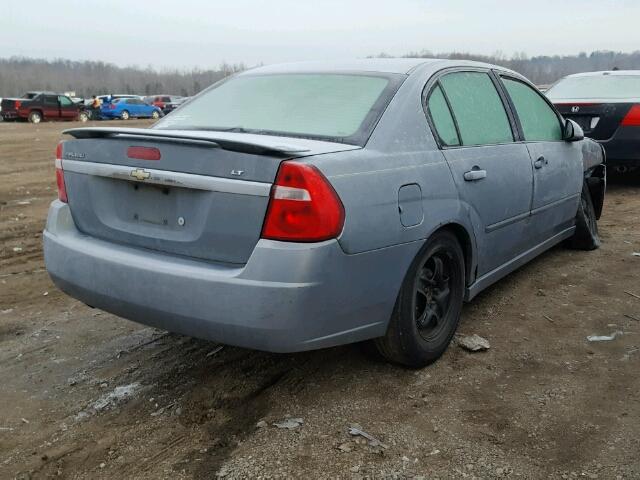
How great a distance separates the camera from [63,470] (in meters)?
2.43

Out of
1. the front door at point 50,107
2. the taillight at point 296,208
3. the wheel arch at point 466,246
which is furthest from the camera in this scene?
the front door at point 50,107

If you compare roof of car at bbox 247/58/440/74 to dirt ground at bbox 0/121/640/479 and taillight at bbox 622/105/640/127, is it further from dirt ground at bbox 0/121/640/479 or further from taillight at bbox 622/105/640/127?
taillight at bbox 622/105/640/127

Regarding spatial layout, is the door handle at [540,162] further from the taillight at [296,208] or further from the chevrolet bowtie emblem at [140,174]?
the chevrolet bowtie emblem at [140,174]

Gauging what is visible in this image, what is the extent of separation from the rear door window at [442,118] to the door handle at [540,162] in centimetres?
102

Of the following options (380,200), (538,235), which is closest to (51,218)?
(380,200)

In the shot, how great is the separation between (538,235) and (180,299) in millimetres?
2781

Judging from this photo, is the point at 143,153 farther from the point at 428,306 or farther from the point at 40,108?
the point at 40,108

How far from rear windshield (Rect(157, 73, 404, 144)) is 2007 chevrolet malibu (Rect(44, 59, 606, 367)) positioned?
12 millimetres

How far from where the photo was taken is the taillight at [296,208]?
7.99 ft

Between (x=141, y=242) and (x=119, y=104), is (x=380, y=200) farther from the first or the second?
(x=119, y=104)

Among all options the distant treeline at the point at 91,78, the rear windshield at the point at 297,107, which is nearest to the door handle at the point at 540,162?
the rear windshield at the point at 297,107

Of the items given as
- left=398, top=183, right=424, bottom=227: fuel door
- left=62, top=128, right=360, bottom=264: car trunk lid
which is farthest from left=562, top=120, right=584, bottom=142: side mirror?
left=62, top=128, right=360, bottom=264: car trunk lid

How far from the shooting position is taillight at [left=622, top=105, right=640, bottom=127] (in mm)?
7609

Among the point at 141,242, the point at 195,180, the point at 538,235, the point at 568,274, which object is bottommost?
the point at 568,274
